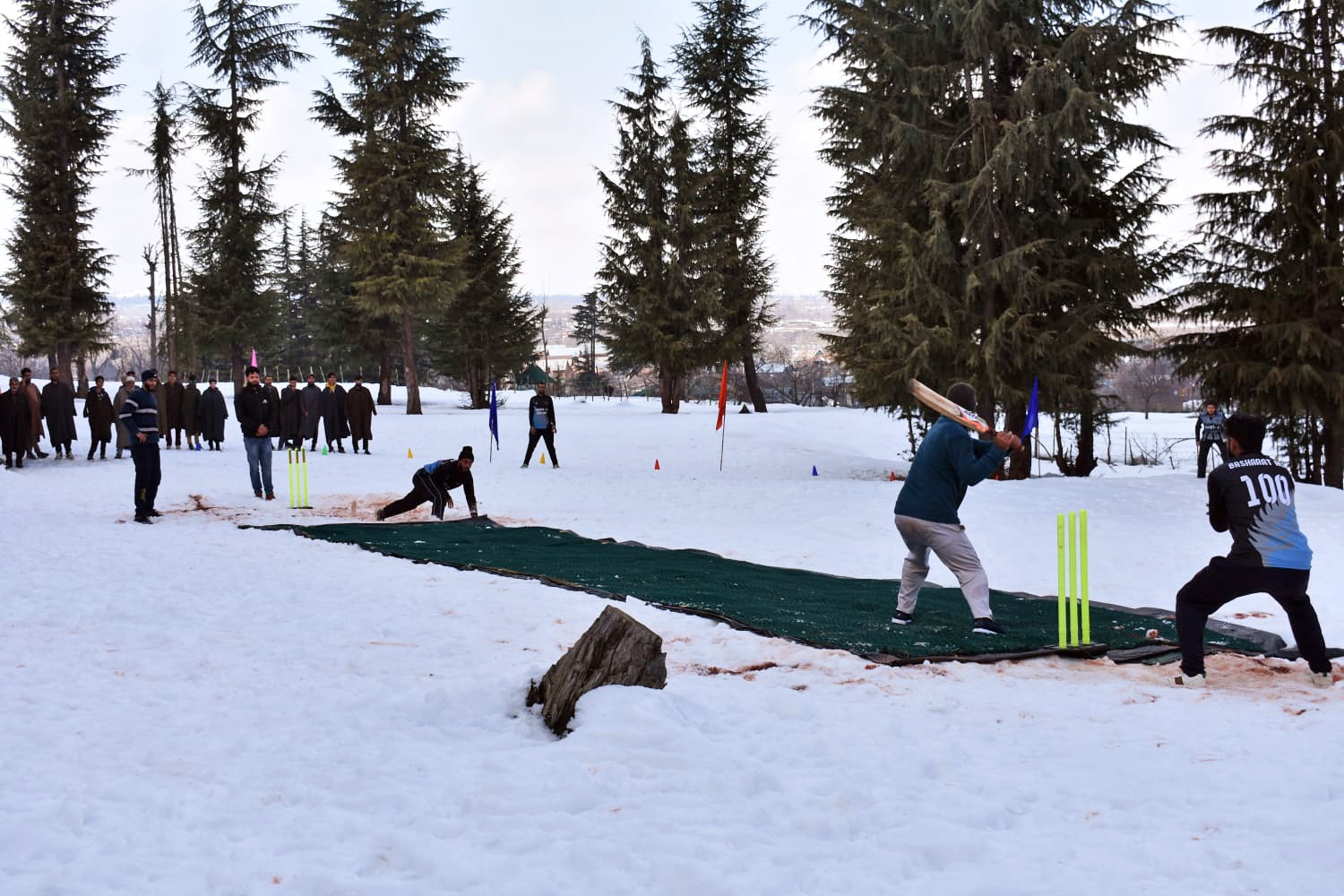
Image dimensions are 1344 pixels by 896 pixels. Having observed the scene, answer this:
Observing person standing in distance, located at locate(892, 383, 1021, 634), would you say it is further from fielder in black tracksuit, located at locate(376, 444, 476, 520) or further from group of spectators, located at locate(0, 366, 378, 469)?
group of spectators, located at locate(0, 366, 378, 469)

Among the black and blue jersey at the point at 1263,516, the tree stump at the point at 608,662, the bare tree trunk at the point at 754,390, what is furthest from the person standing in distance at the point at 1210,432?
the bare tree trunk at the point at 754,390

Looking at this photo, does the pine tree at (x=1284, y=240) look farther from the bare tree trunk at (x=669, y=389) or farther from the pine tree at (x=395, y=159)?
the pine tree at (x=395, y=159)

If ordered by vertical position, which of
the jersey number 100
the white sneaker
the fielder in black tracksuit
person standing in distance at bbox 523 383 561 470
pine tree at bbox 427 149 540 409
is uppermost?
pine tree at bbox 427 149 540 409

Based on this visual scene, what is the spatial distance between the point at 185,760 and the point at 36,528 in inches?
381

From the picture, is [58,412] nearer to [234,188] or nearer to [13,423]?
[13,423]

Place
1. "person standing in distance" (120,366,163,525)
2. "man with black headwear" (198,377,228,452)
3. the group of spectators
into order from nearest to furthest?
"person standing in distance" (120,366,163,525) → the group of spectators → "man with black headwear" (198,377,228,452)

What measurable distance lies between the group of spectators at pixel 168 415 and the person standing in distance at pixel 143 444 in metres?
6.07

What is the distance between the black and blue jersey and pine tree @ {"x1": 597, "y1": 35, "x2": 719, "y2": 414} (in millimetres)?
28115

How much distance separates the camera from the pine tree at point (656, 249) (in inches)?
1332

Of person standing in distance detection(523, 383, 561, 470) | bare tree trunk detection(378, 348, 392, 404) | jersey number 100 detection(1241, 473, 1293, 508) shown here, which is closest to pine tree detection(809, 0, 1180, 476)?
person standing in distance detection(523, 383, 561, 470)

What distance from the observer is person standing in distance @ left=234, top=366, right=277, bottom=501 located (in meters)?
14.9

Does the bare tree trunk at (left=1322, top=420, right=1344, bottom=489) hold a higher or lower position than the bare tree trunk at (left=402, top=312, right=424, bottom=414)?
lower

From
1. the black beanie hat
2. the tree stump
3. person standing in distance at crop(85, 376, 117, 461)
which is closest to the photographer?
the tree stump

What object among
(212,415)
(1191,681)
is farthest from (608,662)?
(212,415)
